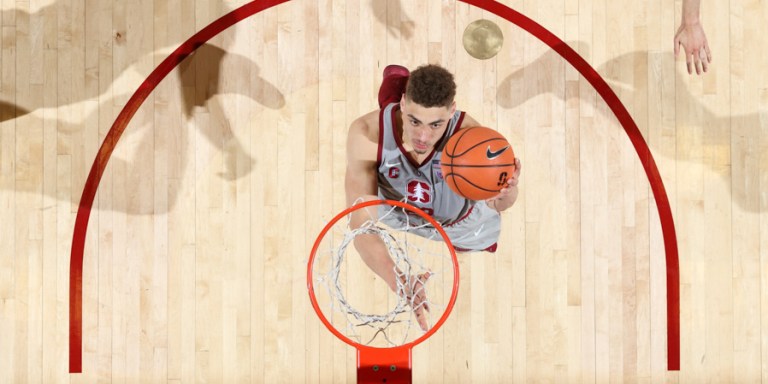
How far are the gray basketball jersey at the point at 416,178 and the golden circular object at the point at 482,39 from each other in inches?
17.2

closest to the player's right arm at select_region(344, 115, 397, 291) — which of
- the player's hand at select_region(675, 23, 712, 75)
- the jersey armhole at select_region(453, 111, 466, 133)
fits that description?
the jersey armhole at select_region(453, 111, 466, 133)

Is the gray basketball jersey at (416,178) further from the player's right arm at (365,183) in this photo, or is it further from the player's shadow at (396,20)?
the player's shadow at (396,20)

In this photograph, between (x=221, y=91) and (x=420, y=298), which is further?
(x=221, y=91)

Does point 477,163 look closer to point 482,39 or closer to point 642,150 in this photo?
point 482,39

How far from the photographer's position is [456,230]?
4.51m

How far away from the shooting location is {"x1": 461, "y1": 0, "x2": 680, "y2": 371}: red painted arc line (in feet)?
15.1

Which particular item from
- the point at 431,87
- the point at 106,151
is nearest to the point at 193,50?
the point at 106,151

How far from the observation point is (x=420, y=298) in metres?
4.45

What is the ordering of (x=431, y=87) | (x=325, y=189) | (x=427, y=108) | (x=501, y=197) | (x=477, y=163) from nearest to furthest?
1. (x=477, y=163)
2. (x=427, y=108)
3. (x=431, y=87)
4. (x=501, y=197)
5. (x=325, y=189)

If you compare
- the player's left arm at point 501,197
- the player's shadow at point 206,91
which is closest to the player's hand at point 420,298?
the player's left arm at point 501,197

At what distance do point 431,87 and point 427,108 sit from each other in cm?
21

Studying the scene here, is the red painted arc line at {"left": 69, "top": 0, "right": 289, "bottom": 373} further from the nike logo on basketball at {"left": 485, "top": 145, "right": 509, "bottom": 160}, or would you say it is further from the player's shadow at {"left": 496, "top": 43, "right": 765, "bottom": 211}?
the nike logo on basketball at {"left": 485, "top": 145, "right": 509, "bottom": 160}

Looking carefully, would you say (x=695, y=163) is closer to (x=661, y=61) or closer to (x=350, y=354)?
(x=661, y=61)

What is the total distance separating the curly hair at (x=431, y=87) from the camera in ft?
14.0
